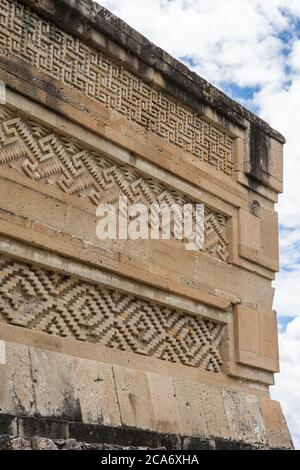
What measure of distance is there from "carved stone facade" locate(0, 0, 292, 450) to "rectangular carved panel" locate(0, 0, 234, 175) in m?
0.01

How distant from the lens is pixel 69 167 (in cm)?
523

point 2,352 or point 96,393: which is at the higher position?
point 2,352

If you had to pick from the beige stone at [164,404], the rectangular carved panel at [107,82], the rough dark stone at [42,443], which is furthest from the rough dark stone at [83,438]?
the rectangular carved panel at [107,82]

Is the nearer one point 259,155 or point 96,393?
point 96,393

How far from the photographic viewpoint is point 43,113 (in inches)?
198

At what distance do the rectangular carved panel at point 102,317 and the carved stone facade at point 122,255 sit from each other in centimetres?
1

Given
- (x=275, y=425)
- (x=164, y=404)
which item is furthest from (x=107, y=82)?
(x=275, y=425)

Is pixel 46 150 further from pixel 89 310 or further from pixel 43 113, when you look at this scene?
pixel 89 310

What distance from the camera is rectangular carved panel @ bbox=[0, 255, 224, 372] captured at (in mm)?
4704

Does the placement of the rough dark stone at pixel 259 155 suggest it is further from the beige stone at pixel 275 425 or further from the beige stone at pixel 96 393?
the beige stone at pixel 96 393

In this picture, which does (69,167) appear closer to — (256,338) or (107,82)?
(107,82)

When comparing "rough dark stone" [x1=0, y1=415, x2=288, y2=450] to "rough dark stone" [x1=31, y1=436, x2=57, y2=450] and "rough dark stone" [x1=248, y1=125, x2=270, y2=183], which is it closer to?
"rough dark stone" [x1=31, y1=436, x2=57, y2=450]

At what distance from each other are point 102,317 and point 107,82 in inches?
68.4

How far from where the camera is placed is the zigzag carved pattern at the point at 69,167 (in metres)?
4.87
